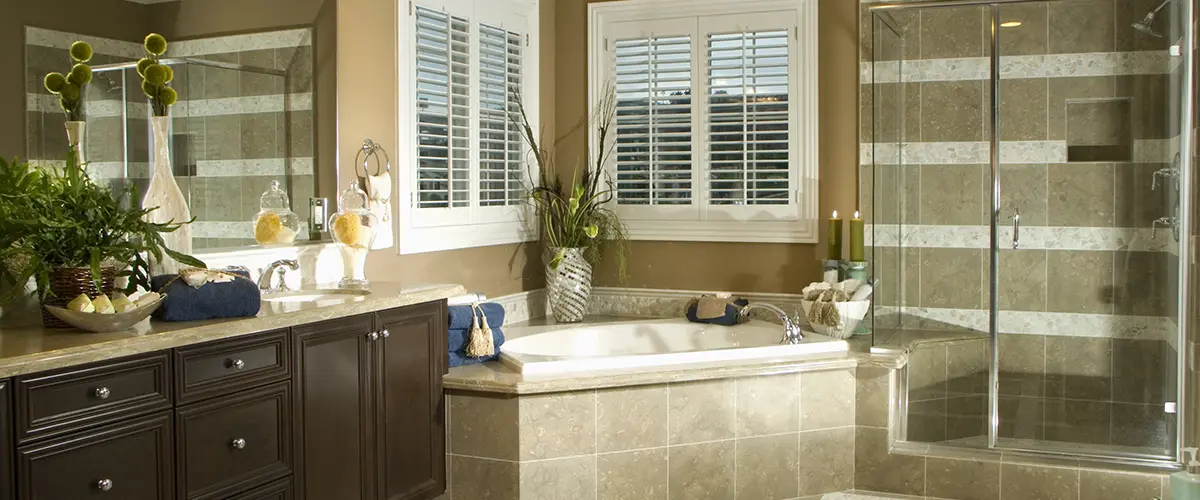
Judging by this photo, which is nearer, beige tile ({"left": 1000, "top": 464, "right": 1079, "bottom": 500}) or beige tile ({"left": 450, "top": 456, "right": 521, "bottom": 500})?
beige tile ({"left": 450, "top": 456, "right": 521, "bottom": 500})

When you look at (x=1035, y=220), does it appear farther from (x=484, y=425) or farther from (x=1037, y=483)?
(x=484, y=425)

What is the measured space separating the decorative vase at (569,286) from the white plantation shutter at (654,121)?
17.1 inches

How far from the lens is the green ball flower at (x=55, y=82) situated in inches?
106

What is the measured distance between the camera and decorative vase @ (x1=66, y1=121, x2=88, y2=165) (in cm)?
274

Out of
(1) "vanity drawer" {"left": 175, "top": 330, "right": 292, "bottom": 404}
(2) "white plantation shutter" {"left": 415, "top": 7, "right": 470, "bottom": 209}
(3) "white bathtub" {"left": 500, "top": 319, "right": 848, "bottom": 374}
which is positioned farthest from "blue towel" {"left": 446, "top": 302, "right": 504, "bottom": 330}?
(1) "vanity drawer" {"left": 175, "top": 330, "right": 292, "bottom": 404}

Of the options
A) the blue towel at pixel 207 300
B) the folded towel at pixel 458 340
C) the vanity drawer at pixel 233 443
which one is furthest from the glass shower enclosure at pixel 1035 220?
the blue towel at pixel 207 300

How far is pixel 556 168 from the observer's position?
541 centimetres

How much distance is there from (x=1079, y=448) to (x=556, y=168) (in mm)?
2641

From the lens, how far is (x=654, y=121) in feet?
17.2

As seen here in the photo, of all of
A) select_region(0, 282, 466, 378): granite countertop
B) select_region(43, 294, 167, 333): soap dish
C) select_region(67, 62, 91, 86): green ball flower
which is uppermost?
select_region(67, 62, 91, 86): green ball flower

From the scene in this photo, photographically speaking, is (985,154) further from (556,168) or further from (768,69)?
(556,168)

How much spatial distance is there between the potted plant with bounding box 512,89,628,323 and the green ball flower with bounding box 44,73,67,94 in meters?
2.54

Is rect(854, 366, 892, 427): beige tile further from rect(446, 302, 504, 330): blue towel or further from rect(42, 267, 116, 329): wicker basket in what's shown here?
rect(42, 267, 116, 329): wicker basket

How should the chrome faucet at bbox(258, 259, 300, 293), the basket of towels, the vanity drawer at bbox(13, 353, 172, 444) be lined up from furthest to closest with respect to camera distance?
the basket of towels
the chrome faucet at bbox(258, 259, 300, 293)
the vanity drawer at bbox(13, 353, 172, 444)
